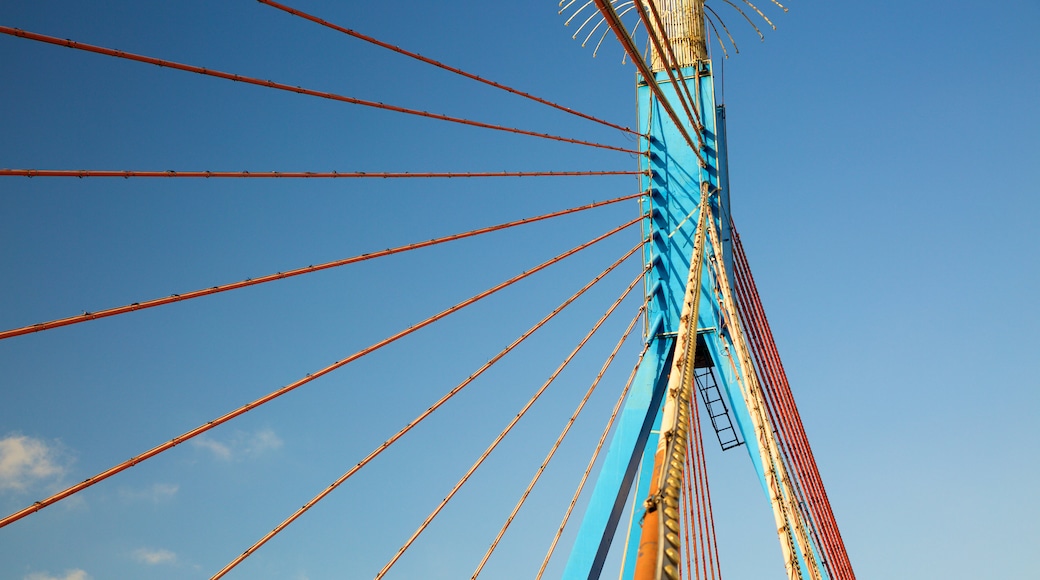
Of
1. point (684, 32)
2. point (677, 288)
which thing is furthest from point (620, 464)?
point (684, 32)

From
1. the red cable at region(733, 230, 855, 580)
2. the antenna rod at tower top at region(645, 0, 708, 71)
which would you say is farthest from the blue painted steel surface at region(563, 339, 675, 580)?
the antenna rod at tower top at region(645, 0, 708, 71)

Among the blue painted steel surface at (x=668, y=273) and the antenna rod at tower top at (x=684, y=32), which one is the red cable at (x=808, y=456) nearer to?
the blue painted steel surface at (x=668, y=273)

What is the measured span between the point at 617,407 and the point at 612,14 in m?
6.32

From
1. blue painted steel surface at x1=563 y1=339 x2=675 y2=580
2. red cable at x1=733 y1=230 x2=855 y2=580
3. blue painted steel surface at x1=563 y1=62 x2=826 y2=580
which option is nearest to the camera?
blue painted steel surface at x1=563 y1=339 x2=675 y2=580

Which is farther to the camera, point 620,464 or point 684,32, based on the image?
point 684,32

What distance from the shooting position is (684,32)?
13.4m

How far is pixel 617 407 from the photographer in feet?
38.6

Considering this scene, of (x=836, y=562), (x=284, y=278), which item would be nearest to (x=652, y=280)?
(x=836, y=562)

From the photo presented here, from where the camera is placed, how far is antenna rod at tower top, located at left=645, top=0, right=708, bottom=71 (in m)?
13.3

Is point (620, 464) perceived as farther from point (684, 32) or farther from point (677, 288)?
point (684, 32)

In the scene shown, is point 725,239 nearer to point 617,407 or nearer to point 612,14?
point 617,407

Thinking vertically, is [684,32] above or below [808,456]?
above

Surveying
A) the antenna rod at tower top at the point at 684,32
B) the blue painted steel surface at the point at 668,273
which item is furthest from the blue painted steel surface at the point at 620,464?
the antenna rod at tower top at the point at 684,32

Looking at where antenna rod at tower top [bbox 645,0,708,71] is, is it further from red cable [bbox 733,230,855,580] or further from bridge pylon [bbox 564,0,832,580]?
red cable [bbox 733,230,855,580]
